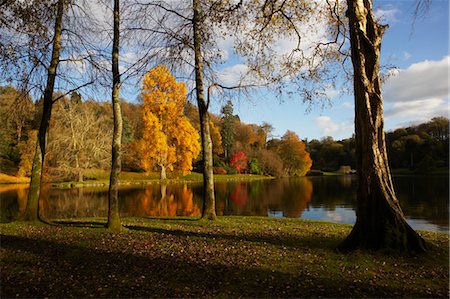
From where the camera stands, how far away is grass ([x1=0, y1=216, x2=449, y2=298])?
4.96 metres

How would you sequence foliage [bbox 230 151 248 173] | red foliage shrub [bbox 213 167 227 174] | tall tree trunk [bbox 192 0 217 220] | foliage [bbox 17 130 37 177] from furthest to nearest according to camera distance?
foliage [bbox 230 151 248 173], red foliage shrub [bbox 213 167 227 174], foliage [bbox 17 130 37 177], tall tree trunk [bbox 192 0 217 220]

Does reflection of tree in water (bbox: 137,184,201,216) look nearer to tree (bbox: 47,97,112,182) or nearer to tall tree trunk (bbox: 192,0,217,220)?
tall tree trunk (bbox: 192,0,217,220)

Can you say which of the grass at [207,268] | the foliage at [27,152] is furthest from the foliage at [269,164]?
the grass at [207,268]

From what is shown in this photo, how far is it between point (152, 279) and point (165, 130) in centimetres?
3465

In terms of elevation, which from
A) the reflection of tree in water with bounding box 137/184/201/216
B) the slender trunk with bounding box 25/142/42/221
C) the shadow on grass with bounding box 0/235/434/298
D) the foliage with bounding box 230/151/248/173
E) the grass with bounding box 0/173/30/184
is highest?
the foliage with bounding box 230/151/248/173

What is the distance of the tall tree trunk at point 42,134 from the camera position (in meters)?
11.1

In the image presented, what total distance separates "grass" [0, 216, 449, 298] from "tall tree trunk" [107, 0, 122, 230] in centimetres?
123

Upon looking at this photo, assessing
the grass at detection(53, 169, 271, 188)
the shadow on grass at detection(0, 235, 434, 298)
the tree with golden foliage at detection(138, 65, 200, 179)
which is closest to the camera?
the shadow on grass at detection(0, 235, 434, 298)

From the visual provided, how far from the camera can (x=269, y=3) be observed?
9867 millimetres

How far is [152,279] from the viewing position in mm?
5438

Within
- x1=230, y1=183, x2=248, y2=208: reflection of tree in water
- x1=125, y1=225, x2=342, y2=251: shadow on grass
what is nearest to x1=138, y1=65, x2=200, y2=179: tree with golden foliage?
x1=230, y1=183, x2=248, y2=208: reflection of tree in water

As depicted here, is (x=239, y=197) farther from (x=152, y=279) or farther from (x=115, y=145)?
(x=152, y=279)

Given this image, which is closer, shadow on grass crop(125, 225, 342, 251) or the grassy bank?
shadow on grass crop(125, 225, 342, 251)

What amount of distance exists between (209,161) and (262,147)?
67981mm
